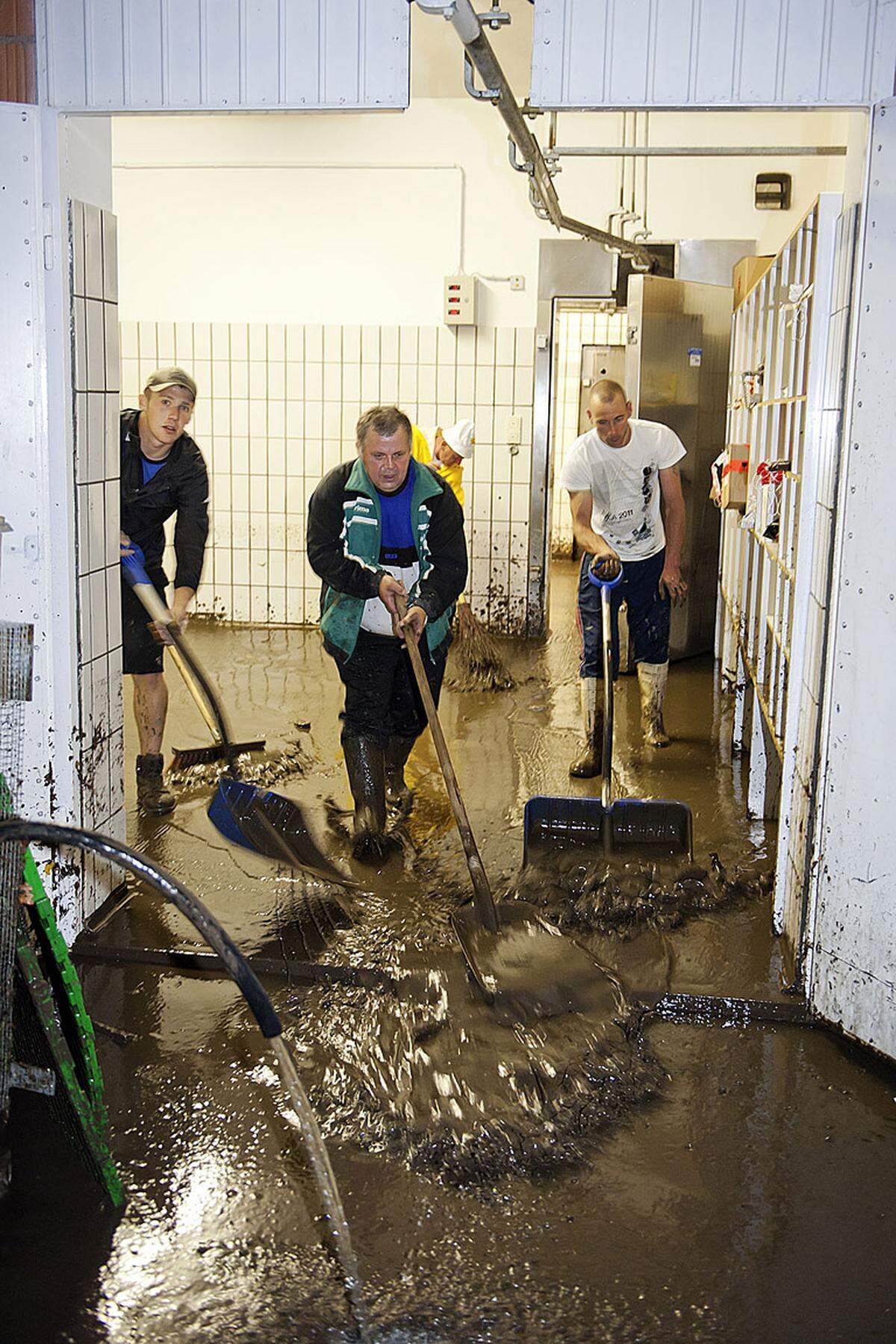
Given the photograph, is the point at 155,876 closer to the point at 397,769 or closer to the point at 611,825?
the point at 611,825

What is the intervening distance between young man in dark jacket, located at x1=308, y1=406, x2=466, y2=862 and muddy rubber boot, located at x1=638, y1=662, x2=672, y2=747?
1.43m

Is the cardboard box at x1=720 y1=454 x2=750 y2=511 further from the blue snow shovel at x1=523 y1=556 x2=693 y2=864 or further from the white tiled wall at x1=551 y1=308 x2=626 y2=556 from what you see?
the white tiled wall at x1=551 y1=308 x2=626 y2=556

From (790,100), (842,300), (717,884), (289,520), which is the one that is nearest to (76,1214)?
(717,884)

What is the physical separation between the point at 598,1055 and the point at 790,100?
2215mm

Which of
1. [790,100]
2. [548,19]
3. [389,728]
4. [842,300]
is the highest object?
[548,19]

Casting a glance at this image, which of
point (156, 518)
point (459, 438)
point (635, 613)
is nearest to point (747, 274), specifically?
point (459, 438)

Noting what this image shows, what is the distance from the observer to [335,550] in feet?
13.6

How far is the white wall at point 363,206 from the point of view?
7.40 m

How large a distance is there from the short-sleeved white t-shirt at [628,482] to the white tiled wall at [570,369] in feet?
21.1

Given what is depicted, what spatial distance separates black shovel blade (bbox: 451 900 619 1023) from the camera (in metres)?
2.92

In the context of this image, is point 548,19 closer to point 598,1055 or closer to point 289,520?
point 598,1055

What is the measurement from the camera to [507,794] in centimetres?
483

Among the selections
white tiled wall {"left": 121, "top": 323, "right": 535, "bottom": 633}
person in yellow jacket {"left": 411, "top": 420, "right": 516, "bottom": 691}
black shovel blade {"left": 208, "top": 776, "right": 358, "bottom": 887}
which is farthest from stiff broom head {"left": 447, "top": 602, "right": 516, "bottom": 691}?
black shovel blade {"left": 208, "top": 776, "right": 358, "bottom": 887}

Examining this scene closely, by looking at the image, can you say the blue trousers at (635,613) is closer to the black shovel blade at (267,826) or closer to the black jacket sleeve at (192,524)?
the black jacket sleeve at (192,524)
